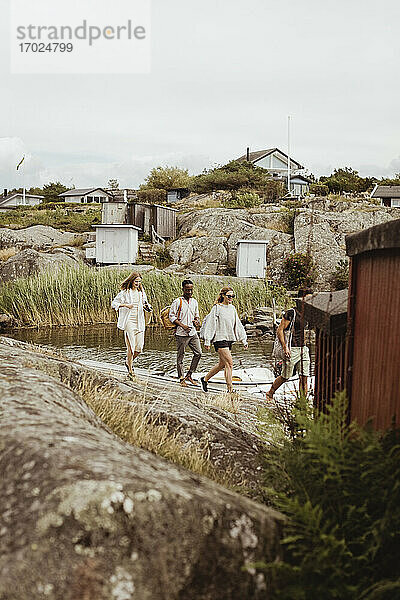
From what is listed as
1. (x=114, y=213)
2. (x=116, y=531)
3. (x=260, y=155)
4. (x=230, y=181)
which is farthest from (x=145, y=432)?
(x=260, y=155)

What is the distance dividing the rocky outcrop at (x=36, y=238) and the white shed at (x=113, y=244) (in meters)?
3.11

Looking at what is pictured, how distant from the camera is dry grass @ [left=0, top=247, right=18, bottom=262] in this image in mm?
31450

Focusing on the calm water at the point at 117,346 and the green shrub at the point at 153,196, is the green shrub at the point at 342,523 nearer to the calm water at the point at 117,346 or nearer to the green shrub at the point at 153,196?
the calm water at the point at 117,346

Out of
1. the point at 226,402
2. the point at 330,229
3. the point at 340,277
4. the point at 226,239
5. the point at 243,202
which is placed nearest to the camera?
the point at 226,402

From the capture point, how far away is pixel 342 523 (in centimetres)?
278

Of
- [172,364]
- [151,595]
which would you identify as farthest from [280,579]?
[172,364]

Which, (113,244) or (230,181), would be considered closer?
(113,244)

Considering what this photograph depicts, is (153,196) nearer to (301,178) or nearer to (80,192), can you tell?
(301,178)

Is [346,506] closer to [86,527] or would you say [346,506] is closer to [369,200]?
[86,527]

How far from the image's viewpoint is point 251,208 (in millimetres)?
39406

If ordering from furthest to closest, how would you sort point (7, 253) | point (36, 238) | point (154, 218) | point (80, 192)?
point (80, 192) → point (154, 218) → point (36, 238) → point (7, 253)

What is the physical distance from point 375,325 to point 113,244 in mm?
30033

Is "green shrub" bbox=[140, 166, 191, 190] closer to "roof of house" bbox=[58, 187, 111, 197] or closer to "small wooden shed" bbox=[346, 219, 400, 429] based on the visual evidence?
"roof of house" bbox=[58, 187, 111, 197]

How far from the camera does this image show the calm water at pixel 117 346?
16797 millimetres
